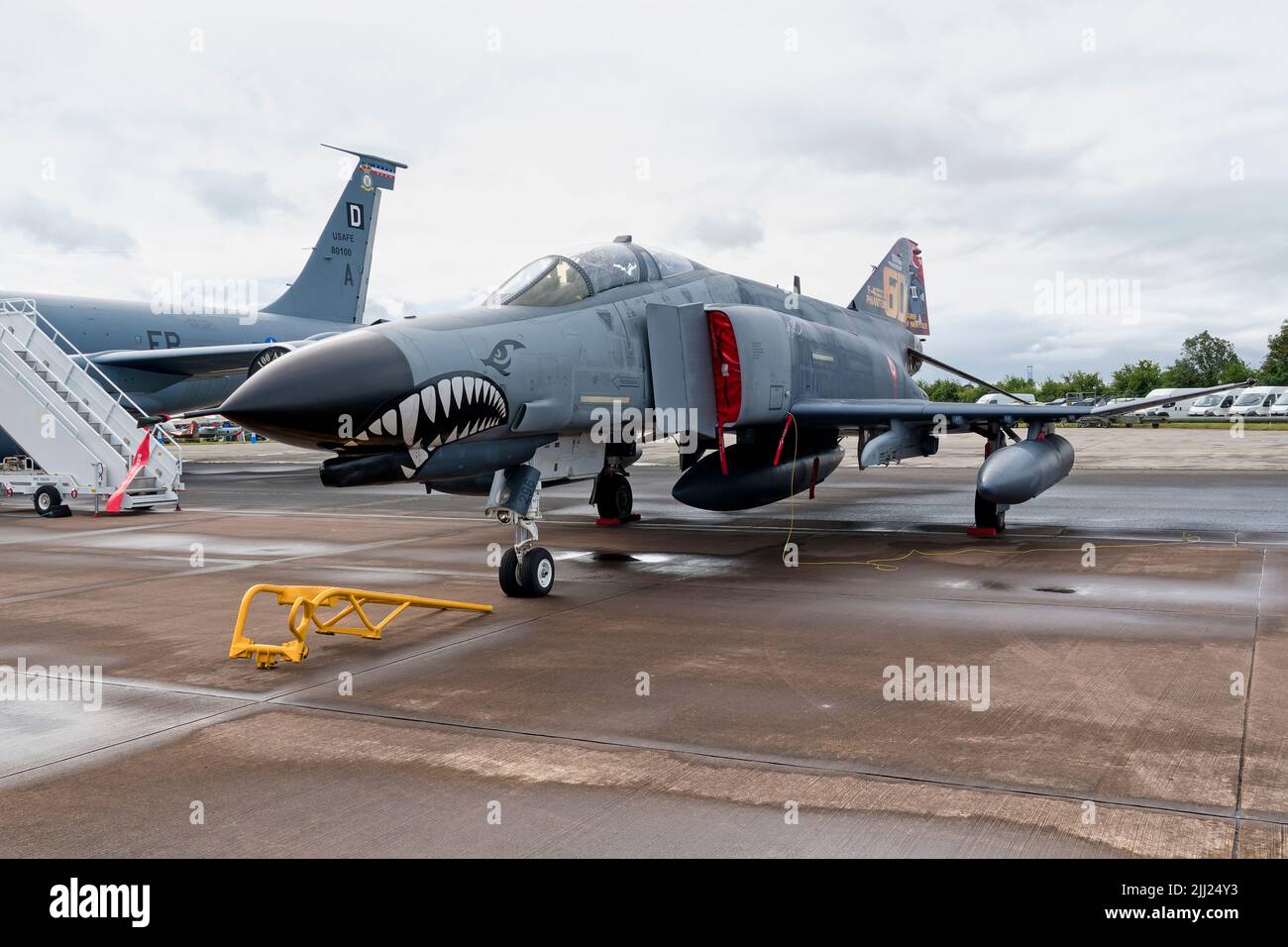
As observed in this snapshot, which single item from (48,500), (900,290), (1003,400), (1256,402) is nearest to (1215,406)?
(1256,402)

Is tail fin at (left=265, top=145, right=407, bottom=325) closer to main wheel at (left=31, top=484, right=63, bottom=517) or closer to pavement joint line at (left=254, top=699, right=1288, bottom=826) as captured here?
main wheel at (left=31, top=484, right=63, bottom=517)

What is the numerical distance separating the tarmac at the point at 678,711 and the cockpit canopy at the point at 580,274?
2.67m

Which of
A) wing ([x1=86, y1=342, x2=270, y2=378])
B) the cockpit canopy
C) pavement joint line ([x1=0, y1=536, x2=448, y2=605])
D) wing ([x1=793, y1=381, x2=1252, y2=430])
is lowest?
pavement joint line ([x1=0, y1=536, x2=448, y2=605])

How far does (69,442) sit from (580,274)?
1192cm

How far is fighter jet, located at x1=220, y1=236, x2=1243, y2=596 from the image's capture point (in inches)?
272

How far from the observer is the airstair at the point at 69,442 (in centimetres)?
1675

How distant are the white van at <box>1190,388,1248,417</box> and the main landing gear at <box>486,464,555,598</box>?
204ft

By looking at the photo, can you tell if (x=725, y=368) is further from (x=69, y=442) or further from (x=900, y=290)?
(x=69, y=442)

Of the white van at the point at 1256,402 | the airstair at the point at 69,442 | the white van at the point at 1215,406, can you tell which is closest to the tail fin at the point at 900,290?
the airstair at the point at 69,442

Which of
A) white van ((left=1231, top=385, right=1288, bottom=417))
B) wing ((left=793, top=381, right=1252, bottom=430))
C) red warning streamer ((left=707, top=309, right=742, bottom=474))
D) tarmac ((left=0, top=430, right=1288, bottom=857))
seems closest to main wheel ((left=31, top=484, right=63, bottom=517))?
tarmac ((left=0, top=430, right=1288, bottom=857))

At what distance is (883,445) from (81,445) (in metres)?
13.3

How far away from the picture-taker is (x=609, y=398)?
9.09m

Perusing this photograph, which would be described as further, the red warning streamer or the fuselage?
the red warning streamer
